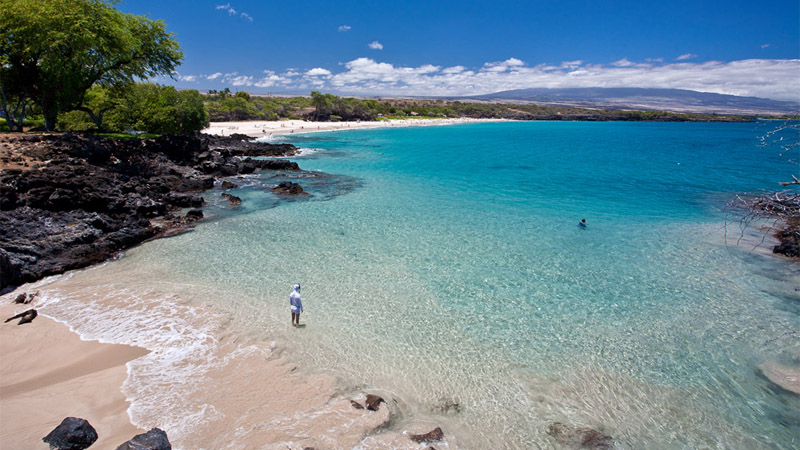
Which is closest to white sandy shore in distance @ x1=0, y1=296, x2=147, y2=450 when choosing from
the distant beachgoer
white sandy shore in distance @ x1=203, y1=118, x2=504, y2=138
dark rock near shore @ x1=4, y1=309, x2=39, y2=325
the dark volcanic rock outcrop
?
dark rock near shore @ x1=4, y1=309, x2=39, y2=325

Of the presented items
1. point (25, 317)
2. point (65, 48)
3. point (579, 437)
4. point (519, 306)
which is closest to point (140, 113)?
point (65, 48)

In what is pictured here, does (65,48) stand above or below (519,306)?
above

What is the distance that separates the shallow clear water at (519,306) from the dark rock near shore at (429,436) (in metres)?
0.42

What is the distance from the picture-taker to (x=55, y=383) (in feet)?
29.8

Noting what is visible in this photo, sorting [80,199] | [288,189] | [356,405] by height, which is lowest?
[356,405]

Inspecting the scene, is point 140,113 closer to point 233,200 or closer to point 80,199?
point 233,200

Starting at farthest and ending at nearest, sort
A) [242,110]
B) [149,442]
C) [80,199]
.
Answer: [242,110] → [80,199] → [149,442]

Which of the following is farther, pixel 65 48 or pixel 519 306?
pixel 65 48

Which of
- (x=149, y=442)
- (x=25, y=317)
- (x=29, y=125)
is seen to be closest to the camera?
(x=149, y=442)

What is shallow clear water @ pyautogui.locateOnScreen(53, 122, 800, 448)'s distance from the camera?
8.95 m

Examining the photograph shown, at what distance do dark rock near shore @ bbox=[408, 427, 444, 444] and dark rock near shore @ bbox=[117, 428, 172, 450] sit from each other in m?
4.60

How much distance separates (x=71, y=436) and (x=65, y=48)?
28965mm

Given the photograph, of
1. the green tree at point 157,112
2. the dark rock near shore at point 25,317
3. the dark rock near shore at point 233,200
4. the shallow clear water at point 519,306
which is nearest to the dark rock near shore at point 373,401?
the shallow clear water at point 519,306

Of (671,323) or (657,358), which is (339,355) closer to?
(657,358)
